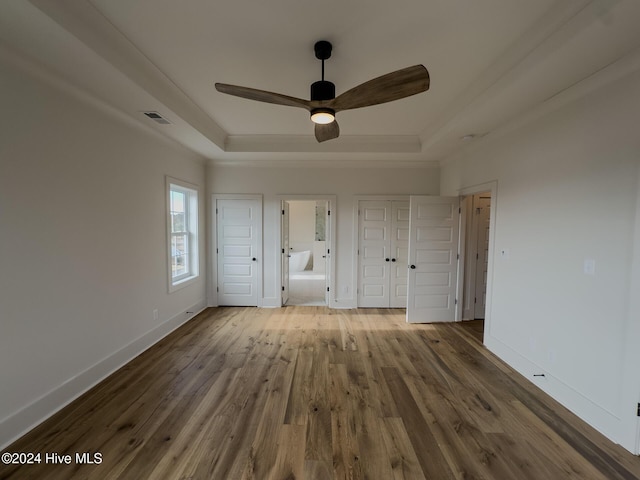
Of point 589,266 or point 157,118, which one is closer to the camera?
point 589,266

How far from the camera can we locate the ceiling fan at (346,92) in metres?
1.66

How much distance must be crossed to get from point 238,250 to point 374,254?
2.45 meters

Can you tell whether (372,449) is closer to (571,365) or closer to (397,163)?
(571,365)

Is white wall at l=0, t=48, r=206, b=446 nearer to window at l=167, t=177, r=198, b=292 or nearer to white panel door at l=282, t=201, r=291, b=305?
window at l=167, t=177, r=198, b=292

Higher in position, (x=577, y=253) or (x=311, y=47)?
(x=311, y=47)

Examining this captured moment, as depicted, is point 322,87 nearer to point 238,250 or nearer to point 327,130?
point 327,130

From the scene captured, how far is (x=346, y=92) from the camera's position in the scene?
181cm

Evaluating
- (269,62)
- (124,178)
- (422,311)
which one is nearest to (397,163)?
(422,311)

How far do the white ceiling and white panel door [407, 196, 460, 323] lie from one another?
137cm

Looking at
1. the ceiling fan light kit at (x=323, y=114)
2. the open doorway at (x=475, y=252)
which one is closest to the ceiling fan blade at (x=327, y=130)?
the ceiling fan light kit at (x=323, y=114)

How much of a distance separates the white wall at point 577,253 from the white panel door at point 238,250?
3708 millimetres

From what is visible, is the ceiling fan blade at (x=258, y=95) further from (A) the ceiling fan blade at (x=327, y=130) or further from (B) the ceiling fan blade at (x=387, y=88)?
(A) the ceiling fan blade at (x=327, y=130)

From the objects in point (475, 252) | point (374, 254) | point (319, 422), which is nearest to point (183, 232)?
point (374, 254)

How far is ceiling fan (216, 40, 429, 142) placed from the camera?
1659mm
